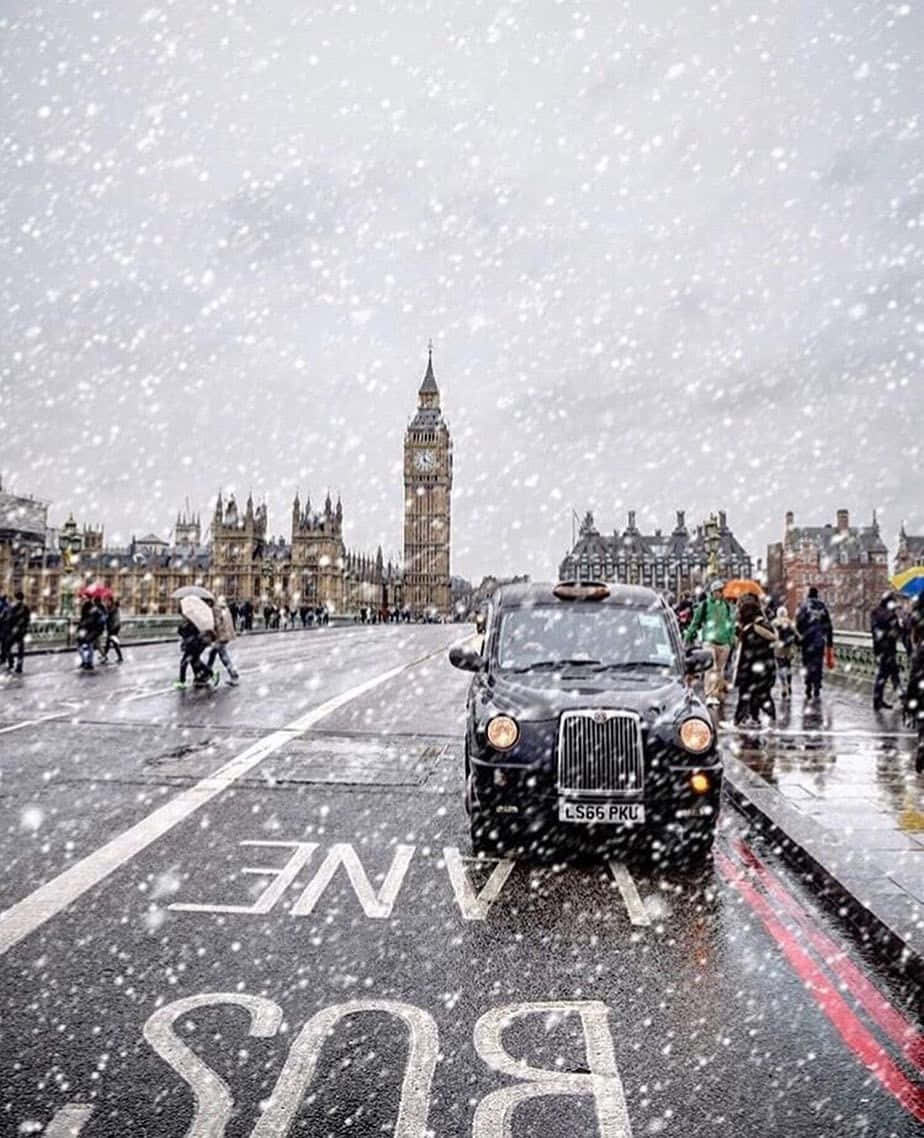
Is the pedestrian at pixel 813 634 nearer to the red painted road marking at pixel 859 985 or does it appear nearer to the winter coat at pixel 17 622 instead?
the red painted road marking at pixel 859 985

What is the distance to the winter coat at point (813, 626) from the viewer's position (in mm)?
17578

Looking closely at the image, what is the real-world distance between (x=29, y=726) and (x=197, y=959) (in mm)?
9162

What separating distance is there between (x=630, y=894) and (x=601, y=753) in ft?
3.00

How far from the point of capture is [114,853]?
655 cm

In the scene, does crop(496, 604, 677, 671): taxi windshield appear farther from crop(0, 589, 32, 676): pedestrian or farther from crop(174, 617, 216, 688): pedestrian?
crop(0, 589, 32, 676): pedestrian

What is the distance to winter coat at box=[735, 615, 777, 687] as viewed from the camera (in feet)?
43.5

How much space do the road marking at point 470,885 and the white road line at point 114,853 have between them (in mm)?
2053

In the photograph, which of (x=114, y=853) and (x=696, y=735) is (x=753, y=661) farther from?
(x=114, y=853)

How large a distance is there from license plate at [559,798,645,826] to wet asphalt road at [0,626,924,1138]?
35 centimetres

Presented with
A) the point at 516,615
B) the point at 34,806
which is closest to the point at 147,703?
the point at 34,806

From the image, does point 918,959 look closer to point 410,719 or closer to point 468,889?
point 468,889

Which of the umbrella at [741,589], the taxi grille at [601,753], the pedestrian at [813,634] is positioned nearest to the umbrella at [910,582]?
the pedestrian at [813,634]

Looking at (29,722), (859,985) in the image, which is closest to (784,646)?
(29,722)

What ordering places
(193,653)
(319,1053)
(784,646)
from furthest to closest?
(784,646)
(193,653)
(319,1053)
